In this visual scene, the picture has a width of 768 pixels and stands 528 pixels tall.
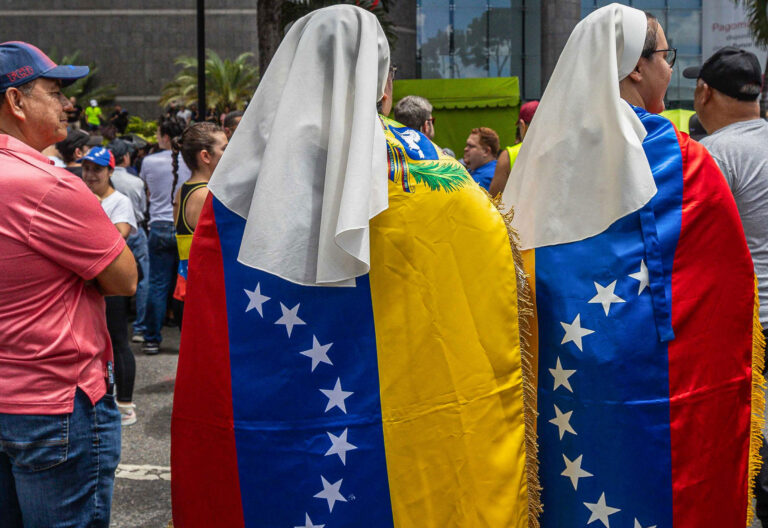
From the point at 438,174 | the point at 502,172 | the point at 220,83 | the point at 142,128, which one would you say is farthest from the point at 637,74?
the point at 142,128

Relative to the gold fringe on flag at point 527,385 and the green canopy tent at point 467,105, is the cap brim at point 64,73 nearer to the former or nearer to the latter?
the gold fringe on flag at point 527,385

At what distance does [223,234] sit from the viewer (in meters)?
2.59

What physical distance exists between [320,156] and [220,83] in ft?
96.7

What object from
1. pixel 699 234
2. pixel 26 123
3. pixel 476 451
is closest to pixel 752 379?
pixel 699 234

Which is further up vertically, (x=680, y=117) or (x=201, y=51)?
(x=201, y=51)

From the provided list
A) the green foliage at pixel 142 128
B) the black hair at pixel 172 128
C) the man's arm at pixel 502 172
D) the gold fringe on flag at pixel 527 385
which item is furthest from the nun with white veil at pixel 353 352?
the green foliage at pixel 142 128

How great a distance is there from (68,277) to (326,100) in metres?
0.87

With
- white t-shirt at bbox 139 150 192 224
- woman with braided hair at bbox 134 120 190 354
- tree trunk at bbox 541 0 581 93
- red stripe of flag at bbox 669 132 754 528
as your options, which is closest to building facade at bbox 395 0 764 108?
tree trunk at bbox 541 0 581 93

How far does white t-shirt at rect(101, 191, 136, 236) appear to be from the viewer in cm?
582

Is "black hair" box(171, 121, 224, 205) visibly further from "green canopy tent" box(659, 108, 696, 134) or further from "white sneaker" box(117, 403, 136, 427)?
"green canopy tent" box(659, 108, 696, 134)

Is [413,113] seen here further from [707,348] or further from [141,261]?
[707,348]

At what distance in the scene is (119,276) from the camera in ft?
8.08

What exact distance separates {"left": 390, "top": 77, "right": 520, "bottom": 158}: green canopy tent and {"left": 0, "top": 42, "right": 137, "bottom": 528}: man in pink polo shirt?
440 inches

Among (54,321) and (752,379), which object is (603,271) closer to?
(752,379)
